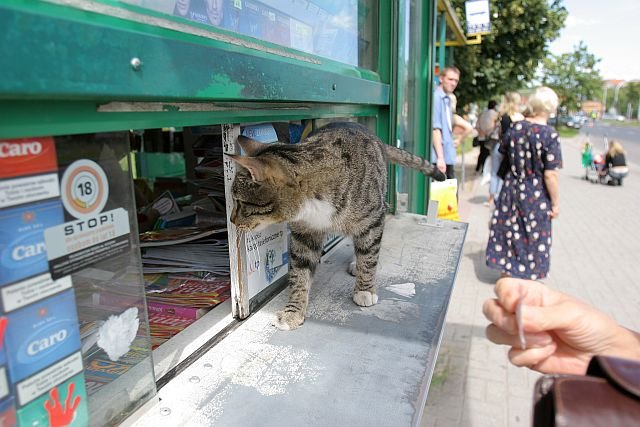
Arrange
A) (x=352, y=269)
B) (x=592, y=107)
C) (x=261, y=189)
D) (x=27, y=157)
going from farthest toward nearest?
(x=592, y=107), (x=352, y=269), (x=261, y=189), (x=27, y=157)

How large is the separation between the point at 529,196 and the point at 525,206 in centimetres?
11

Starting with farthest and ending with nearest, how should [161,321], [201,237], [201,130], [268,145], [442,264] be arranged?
[201,130]
[442,264]
[201,237]
[268,145]
[161,321]

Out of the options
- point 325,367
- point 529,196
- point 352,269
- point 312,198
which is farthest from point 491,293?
point 325,367

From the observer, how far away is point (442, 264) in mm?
2510

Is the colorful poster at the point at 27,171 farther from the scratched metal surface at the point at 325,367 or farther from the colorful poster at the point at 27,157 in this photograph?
the scratched metal surface at the point at 325,367

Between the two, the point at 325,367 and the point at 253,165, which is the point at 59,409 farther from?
the point at 253,165

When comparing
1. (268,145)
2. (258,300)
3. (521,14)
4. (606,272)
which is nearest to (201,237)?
(258,300)

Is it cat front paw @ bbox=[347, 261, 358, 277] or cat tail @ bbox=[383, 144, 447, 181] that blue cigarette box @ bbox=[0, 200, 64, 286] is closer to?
cat front paw @ bbox=[347, 261, 358, 277]

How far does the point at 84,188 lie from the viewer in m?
1.03

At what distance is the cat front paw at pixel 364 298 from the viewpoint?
79.1 inches

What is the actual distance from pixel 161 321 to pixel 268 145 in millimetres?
836

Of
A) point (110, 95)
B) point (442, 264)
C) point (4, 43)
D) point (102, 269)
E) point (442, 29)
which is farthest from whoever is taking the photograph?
point (442, 29)

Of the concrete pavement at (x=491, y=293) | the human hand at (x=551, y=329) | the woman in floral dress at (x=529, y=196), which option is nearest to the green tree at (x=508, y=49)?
the concrete pavement at (x=491, y=293)

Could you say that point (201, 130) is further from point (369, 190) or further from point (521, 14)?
point (521, 14)
